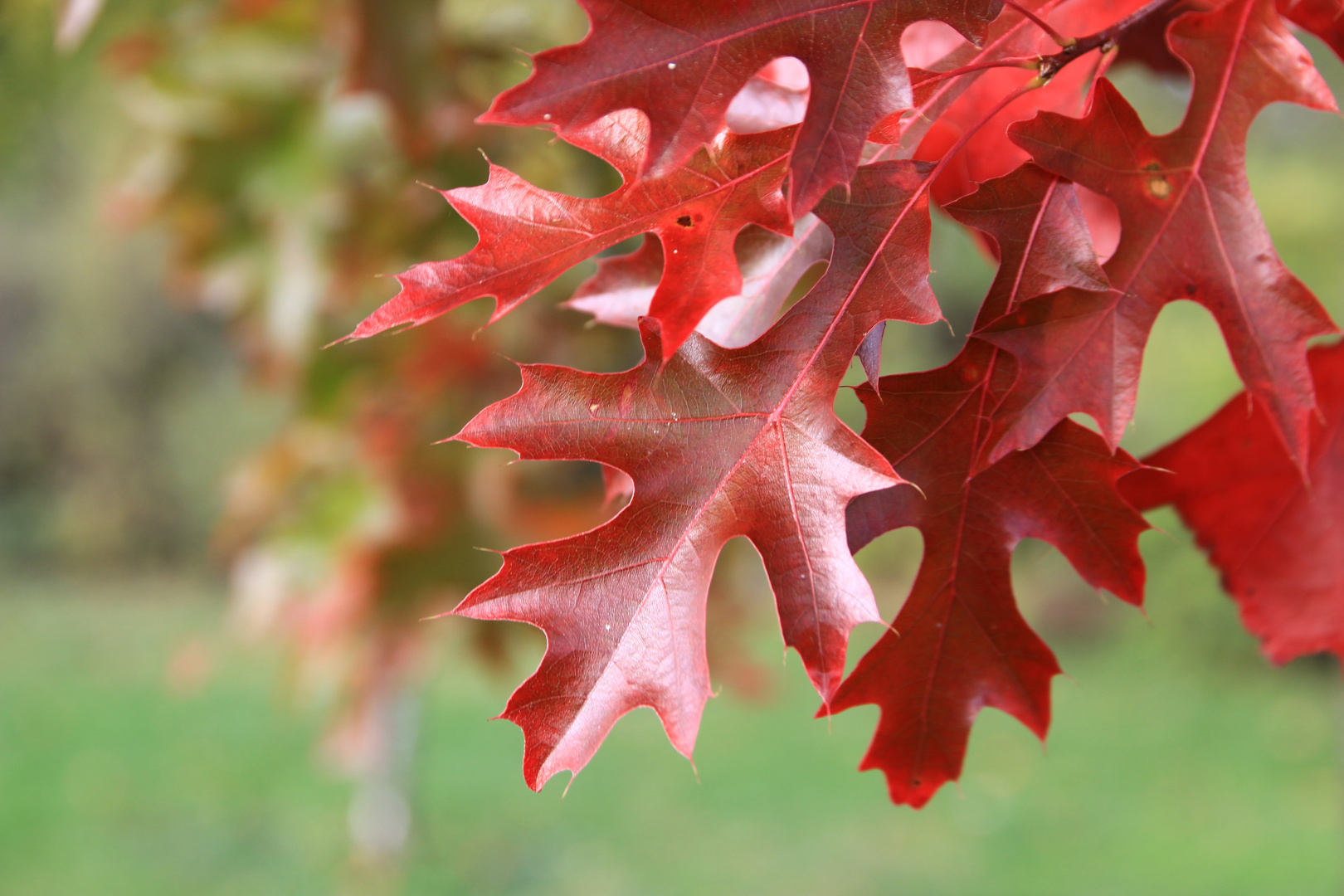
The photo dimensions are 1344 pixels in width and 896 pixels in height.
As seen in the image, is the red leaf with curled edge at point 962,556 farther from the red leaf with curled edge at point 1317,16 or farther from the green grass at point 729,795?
the green grass at point 729,795

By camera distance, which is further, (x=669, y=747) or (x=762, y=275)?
(x=669, y=747)

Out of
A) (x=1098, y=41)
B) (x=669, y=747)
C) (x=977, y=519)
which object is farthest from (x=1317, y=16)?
(x=669, y=747)

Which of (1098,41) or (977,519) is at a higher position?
(1098,41)

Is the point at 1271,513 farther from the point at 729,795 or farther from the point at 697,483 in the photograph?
the point at 729,795

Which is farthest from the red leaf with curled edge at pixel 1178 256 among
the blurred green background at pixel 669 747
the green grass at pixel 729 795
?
the green grass at pixel 729 795

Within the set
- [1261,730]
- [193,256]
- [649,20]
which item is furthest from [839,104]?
[1261,730]

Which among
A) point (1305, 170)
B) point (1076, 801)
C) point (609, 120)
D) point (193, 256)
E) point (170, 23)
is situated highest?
point (609, 120)

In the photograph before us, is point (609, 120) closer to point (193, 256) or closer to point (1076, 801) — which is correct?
point (193, 256)
